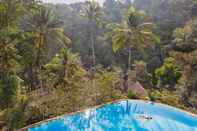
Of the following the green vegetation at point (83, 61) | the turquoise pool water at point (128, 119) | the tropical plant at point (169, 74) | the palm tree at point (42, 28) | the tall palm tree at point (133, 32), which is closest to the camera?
the turquoise pool water at point (128, 119)

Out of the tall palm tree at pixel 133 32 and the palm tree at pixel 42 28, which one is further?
the tall palm tree at pixel 133 32

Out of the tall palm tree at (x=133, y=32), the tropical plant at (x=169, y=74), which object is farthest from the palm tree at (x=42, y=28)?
the tropical plant at (x=169, y=74)

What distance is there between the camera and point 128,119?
15.7 metres

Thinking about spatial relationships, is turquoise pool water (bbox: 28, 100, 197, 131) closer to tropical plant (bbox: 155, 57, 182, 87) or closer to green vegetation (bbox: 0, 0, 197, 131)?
→ green vegetation (bbox: 0, 0, 197, 131)

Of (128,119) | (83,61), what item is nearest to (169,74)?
(128,119)

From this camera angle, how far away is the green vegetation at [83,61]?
15.2 m

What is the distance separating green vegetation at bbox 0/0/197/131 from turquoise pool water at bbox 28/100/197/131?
1391mm

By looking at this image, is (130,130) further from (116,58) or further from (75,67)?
(116,58)

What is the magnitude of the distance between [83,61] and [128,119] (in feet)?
52.1

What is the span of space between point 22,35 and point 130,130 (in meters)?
7.95

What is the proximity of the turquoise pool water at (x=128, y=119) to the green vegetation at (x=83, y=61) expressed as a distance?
1391 millimetres

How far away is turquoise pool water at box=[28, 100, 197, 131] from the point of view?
1407cm

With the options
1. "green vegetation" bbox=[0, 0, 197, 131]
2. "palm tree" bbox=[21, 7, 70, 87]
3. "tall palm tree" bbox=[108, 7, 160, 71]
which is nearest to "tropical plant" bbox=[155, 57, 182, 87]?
"green vegetation" bbox=[0, 0, 197, 131]

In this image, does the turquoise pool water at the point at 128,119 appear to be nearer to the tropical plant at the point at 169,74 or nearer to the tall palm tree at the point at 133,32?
the tall palm tree at the point at 133,32
